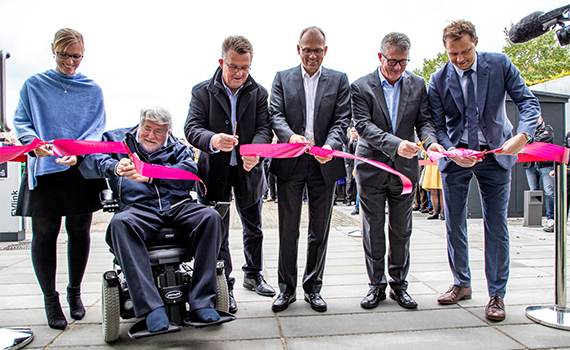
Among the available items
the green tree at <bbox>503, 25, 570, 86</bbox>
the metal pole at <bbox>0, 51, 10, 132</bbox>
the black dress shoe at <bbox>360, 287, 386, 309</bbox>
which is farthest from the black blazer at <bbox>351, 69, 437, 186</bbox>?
the green tree at <bbox>503, 25, 570, 86</bbox>

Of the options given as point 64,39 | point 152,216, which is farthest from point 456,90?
point 64,39

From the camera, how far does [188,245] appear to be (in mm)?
2885

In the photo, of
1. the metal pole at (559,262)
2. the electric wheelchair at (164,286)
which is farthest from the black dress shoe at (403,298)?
the electric wheelchair at (164,286)

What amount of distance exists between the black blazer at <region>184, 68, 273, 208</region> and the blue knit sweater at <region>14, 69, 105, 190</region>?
0.74m

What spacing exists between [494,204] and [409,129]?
0.87 metres

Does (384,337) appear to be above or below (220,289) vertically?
below

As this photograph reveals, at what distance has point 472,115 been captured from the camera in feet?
10.9

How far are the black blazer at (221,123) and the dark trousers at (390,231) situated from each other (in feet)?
3.15

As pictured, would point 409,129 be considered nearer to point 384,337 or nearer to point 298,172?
point 298,172

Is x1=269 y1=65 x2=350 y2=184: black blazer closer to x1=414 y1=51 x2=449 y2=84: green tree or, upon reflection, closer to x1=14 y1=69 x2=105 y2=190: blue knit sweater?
x1=14 y1=69 x2=105 y2=190: blue knit sweater

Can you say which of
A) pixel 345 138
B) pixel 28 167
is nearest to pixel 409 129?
pixel 345 138

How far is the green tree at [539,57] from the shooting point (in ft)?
121

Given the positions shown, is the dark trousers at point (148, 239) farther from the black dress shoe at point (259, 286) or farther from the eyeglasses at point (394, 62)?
the eyeglasses at point (394, 62)

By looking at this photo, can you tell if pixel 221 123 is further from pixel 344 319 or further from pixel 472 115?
pixel 472 115
